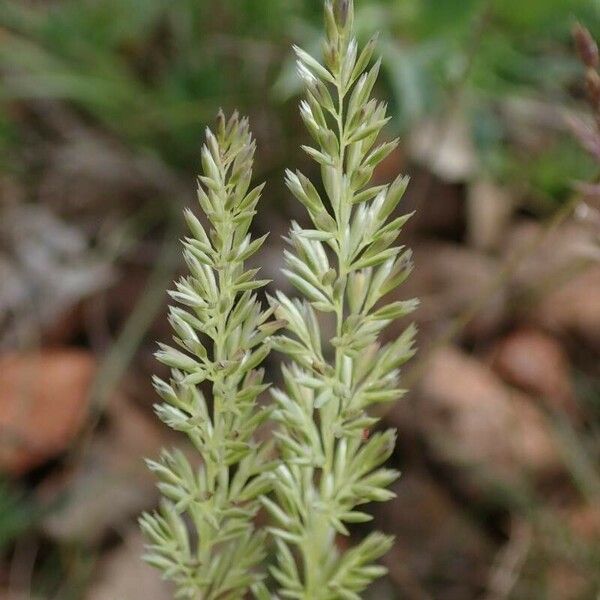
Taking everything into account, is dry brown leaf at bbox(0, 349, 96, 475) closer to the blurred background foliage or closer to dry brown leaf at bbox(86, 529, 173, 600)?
the blurred background foliage

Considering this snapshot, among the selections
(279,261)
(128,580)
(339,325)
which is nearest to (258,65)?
(279,261)

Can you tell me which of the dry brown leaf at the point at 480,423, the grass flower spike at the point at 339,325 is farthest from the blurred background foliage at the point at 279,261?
the grass flower spike at the point at 339,325

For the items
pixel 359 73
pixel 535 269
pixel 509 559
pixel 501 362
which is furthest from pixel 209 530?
pixel 535 269

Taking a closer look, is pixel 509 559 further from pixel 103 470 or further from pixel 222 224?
pixel 222 224

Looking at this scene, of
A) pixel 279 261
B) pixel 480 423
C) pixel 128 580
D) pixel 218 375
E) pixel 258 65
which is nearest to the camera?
pixel 218 375

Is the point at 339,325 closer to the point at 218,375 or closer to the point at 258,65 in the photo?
the point at 218,375

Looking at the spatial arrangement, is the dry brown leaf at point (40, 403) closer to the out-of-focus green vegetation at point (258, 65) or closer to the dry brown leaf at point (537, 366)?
the out-of-focus green vegetation at point (258, 65)
